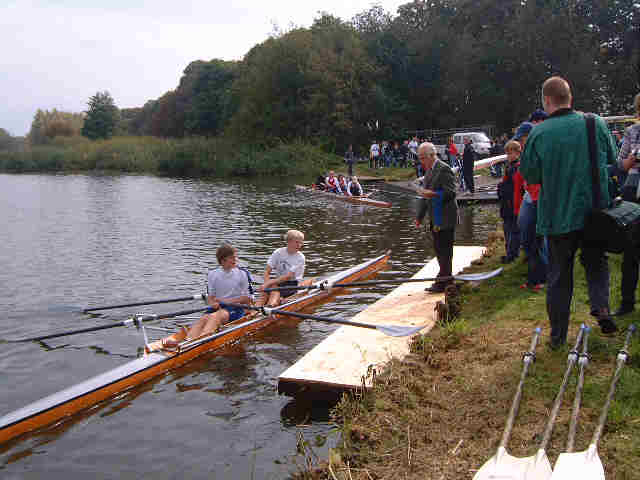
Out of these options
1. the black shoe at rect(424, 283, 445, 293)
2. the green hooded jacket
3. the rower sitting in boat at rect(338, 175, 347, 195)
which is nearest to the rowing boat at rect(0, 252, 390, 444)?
the black shoe at rect(424, 283, 445, 293)

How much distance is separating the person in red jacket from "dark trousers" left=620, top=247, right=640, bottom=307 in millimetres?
2640

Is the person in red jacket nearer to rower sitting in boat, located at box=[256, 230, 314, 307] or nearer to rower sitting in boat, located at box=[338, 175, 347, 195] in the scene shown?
rower sitting in boat, located at box=[256, 230, 314, 307]

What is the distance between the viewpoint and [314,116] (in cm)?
4947

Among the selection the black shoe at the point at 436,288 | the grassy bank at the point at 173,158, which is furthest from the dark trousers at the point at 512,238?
the grassy bank at the point at 173,158

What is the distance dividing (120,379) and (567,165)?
4989 millimetres

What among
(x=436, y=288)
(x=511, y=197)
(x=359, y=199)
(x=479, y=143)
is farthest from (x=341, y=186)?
(x=436, y=288)

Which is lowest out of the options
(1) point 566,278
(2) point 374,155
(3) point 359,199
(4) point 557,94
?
(3) point 359,199

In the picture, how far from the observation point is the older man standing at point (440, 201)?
775 centimetres

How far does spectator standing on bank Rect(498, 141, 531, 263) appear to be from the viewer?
8.16 metres

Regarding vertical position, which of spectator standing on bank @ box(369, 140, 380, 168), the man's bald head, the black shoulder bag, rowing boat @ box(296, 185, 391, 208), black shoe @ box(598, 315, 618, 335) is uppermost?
spectator standing on bank @ box(369, 140, 380, 168)

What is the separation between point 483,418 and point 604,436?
0.80 metres

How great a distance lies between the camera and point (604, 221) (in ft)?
14.8

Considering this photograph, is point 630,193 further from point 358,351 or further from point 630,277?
point 358,351

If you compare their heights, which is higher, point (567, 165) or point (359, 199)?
point (567, 165)
